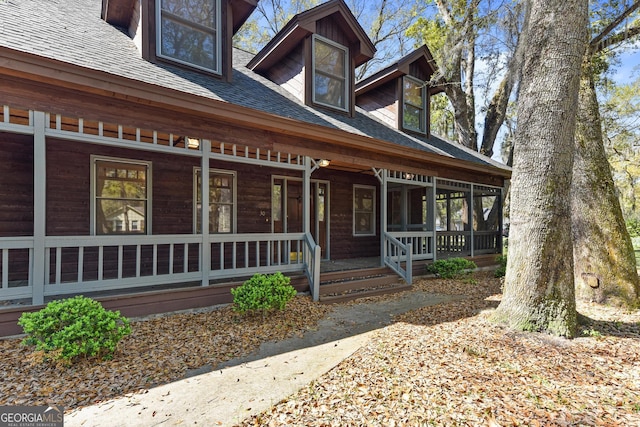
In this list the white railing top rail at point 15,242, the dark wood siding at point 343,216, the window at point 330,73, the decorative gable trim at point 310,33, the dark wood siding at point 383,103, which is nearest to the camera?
the white railing top rail at point 15,242

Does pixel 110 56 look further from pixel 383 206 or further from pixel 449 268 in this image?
pixel 449 268

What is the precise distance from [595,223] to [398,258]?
3787mm

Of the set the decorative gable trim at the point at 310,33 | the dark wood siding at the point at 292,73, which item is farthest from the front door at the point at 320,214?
the decorative gable trim at the point at 310,33

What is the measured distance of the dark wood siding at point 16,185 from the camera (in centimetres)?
520

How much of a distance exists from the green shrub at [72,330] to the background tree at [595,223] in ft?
24.6

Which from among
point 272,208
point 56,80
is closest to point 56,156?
point 56,80

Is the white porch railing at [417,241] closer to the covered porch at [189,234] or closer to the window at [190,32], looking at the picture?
the covered porch at [189,234]

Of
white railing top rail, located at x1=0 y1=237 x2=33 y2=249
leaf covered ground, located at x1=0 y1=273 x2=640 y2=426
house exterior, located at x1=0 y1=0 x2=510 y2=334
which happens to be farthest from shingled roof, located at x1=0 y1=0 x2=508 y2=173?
leaf covered ground, located at x1=0 y1=273 x2=640 y2=426

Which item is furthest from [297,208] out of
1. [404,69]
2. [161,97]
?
[404,69]

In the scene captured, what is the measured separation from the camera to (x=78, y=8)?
6664 mm

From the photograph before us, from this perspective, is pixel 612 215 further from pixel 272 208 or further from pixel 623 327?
pixel 272 208

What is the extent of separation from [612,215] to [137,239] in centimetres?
817

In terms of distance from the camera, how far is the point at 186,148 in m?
5.12

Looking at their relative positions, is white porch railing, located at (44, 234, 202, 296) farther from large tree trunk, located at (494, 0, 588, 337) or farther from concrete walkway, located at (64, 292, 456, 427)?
large tree trunk, located at (494, 0, 588, 337)
